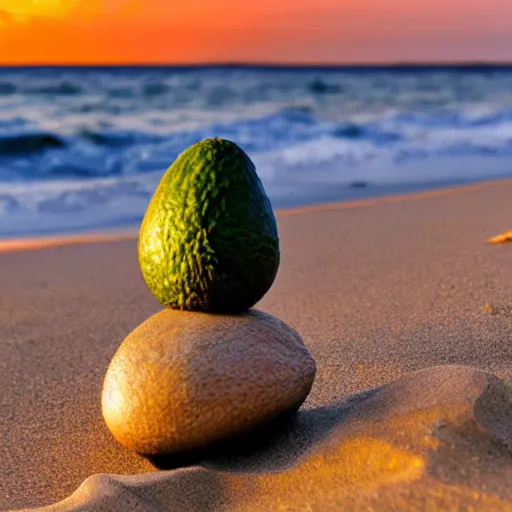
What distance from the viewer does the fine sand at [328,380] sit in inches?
85.7

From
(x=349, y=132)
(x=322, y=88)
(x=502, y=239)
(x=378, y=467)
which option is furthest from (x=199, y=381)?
(x=322, y=88)

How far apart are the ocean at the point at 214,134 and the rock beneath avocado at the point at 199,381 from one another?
5.26m

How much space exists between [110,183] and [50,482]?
8765 millimetres

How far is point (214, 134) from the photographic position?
1772cm

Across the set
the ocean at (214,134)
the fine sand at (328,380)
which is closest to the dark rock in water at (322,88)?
the ocean at (214,134)

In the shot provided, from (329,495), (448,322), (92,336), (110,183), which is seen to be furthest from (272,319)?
(110,183)

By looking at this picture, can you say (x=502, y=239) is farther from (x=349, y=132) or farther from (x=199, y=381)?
(x=349, y=132)

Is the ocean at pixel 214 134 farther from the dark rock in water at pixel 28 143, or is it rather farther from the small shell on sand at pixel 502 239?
the small shell on sand at pixel 502 239

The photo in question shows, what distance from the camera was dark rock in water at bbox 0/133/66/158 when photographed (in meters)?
15.1

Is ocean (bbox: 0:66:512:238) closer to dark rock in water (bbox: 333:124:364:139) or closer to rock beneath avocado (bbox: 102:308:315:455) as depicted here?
dark rock in water (bbox: 333:124:364:139)

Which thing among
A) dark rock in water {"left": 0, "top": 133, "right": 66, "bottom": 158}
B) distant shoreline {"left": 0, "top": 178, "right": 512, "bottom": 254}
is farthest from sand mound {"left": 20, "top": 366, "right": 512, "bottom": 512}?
dark rock in water {"left": 0, "top": 133, "right": 66, "bottom": 158}

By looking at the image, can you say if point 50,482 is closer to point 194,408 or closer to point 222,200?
point 194,408

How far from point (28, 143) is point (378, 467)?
14743 millimetres

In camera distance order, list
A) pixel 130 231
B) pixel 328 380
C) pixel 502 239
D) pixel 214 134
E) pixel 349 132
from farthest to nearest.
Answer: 1. pixel 349 132
2. pixel 214 134
3. pixel 130 231
4. pixel 502 239
5. pixel 328 380
